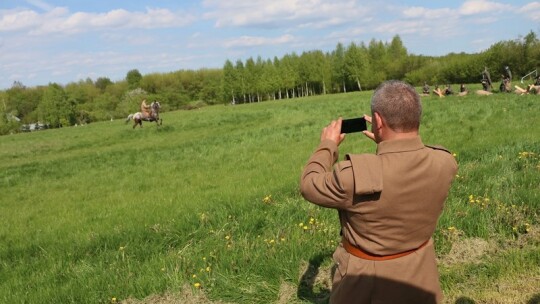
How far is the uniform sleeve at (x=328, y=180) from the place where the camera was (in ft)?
8.37

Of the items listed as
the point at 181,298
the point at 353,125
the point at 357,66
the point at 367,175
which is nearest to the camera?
the point at 367,175

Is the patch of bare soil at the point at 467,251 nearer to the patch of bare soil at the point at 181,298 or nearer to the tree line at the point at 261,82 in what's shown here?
the patch of bare soil at the point at 181,298

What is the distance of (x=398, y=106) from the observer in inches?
99.2

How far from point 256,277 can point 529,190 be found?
13.9 feet

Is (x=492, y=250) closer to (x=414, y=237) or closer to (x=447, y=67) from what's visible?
(x=414, y=237)

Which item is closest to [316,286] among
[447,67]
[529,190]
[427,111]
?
[529,190]

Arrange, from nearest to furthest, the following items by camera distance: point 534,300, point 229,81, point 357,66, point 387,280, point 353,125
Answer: point 387,280
point 353,125
point 534,300
point 357,66
point 229,81

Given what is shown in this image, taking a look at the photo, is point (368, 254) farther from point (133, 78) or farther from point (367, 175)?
point (133, 78)

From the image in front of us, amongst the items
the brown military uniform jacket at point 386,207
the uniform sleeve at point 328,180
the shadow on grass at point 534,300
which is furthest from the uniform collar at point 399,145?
the shadow on grass at point 534,300

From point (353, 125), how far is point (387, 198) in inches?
21.3

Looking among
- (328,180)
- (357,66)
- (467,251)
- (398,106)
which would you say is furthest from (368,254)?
(357,66)

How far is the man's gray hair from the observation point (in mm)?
2529

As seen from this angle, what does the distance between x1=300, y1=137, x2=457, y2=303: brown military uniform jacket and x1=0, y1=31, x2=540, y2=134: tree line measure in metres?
70.7

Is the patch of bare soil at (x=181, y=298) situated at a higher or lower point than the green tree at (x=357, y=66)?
lower
